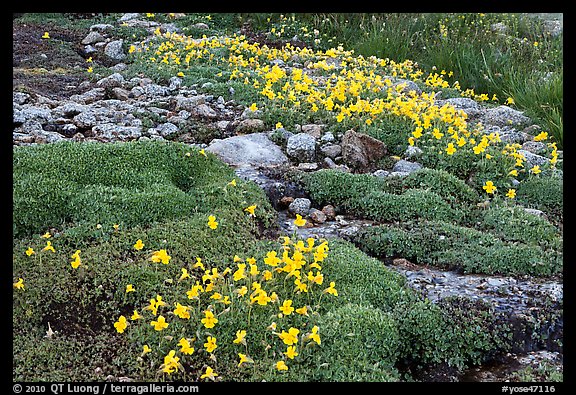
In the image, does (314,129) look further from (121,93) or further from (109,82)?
(109,82)

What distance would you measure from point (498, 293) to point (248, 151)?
358 centimetres

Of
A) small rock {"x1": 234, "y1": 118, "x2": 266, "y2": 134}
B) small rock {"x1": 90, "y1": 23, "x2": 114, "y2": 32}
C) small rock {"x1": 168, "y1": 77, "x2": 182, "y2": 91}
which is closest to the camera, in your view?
small rock {"x1": 234, "y1": 118, "x2": 266, "y2": 134}

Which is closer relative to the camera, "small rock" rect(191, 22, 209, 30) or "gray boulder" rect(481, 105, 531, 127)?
"gray boulder" rect(481, 105, 531, 127)

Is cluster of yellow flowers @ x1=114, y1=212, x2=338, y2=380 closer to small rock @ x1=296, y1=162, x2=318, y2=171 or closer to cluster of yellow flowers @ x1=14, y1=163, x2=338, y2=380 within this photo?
cluster of yellow flowers @ x1=14, y1=163, x2=338, y2=380

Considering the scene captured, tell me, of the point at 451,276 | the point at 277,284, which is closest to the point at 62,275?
the point at 277,284

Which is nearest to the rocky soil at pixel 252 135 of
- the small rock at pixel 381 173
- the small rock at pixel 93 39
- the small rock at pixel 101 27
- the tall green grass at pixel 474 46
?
the small rock at pixel 381 173

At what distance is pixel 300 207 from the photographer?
6770mm

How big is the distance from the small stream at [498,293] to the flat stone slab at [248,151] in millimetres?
A: 1288

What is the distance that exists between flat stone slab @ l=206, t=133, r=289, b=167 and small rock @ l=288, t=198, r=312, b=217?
102 cm

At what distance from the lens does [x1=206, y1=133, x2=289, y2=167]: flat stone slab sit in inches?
303

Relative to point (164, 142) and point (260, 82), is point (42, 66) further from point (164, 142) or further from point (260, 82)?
point (164, 142)

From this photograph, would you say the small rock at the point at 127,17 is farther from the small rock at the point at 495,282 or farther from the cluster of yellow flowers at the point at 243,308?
the small rock at the point at 495,282

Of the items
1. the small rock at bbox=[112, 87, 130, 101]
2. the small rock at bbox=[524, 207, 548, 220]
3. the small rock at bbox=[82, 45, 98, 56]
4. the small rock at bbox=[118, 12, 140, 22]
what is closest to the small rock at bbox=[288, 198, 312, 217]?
the small rock at bbox=[524, 207, 548, 220]

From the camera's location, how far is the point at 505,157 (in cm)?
768
